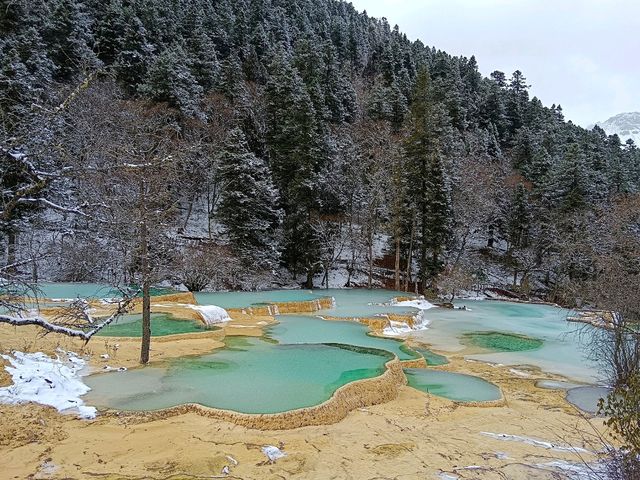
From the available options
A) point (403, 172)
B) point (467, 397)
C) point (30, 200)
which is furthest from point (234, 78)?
point (30, 200)

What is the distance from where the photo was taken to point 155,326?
14.0m

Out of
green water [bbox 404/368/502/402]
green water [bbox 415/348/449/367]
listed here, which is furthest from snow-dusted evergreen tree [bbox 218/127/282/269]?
green water [bbox 404/368/502/402]

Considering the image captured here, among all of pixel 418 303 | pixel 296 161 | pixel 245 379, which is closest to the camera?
pixel 245 379

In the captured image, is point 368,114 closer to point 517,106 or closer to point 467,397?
point 517,106

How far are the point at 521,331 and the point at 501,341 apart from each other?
2528 millimetres

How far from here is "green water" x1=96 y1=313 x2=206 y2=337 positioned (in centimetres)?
1270

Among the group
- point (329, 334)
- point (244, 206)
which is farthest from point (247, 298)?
point (329, 334)

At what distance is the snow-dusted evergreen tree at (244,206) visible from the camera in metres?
25.0

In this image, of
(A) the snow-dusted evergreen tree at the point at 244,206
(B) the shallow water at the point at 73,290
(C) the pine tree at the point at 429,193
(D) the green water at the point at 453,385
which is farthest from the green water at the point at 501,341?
(B) the shallow water at the point at 73,290

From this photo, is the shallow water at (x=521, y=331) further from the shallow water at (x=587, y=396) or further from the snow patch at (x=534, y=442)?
the snow patch at (x=534, y=442)

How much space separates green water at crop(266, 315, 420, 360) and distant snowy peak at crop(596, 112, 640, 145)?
170 metres

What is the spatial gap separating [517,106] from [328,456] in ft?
163

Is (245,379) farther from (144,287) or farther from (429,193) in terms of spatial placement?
(429,193)

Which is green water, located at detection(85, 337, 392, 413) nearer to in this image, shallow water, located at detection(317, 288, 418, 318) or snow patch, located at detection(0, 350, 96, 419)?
snow patch, located at detection(0, 350, 96, 419)
